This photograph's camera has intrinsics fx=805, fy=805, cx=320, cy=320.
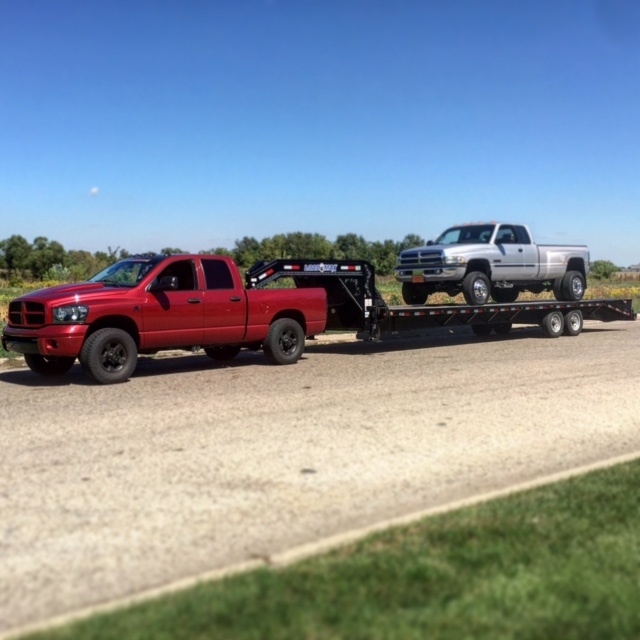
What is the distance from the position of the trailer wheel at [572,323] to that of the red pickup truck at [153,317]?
8.20m

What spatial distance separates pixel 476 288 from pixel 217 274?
21.5 ft

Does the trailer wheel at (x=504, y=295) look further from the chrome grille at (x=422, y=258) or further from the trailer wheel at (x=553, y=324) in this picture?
the chrome grille at (x=422, y=258)

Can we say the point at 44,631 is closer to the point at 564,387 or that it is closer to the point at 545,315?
the point at 564,387

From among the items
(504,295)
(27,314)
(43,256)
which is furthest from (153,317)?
(43,256)

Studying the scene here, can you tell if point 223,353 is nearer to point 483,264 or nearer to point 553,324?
point 483,264

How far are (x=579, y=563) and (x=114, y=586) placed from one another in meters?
2.55

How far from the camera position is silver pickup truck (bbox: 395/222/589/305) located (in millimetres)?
17234

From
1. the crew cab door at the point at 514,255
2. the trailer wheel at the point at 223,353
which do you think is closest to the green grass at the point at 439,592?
the trailer wheel at the point at 223,353

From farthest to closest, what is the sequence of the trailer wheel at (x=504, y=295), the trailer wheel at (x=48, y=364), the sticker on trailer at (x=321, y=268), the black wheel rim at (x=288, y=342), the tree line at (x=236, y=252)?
the tree line at (x=236, y=252), the trailer wheel at (x=504, y=295), the sticker on trailer at (x=321, y=268), the black wheel rim at (x=288, y=342), the trailer wheel at (x=48, y=364)

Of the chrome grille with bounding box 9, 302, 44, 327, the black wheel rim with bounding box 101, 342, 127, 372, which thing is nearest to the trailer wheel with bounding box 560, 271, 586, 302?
the black wheel rim with bounding box 101, 342, 127, 372

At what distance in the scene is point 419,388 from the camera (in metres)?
11.2

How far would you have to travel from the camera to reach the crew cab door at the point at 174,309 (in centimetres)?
1225

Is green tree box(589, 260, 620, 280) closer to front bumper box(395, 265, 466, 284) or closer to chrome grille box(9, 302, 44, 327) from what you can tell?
front bumper box(395, 265, 466, 284)

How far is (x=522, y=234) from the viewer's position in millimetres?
18844
